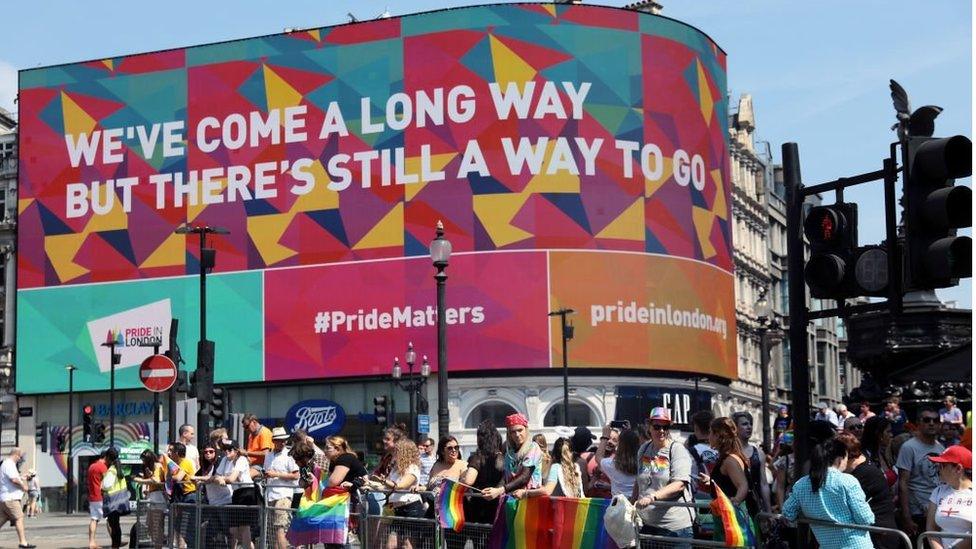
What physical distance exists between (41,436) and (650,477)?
200 ft

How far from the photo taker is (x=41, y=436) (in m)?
70.2

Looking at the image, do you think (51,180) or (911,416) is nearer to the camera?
(911,416)

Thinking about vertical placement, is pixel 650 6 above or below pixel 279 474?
above

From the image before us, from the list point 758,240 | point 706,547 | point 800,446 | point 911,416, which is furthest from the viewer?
point 758,240

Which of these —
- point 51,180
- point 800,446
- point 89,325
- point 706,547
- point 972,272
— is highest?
point 51,180

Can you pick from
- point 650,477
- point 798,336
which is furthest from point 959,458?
point 650,477

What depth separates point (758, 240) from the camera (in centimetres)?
8738

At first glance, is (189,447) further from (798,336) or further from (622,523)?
(798,336)

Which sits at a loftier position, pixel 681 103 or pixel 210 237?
pixel 681 103

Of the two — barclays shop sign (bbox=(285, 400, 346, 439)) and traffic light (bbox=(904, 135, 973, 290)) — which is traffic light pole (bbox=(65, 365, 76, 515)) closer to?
barclays shop sign (bbox=(285, 400, 346, 439))

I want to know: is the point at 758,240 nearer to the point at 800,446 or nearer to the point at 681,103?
the point at 681,103

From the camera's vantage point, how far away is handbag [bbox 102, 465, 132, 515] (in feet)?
79.6

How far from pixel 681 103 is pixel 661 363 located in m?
11.0

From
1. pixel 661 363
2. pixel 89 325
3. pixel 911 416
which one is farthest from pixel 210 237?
pixel 911 416
